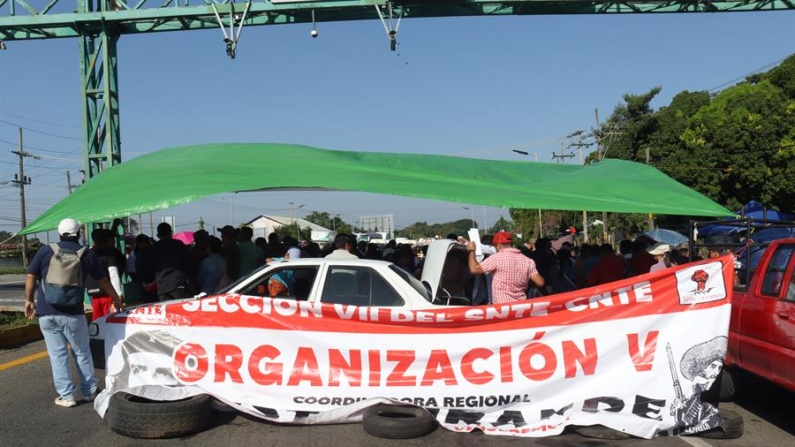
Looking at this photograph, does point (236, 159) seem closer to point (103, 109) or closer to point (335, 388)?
point (335, 388)

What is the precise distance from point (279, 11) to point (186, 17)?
2216mm

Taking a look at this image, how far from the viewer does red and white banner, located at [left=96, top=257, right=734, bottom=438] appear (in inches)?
212

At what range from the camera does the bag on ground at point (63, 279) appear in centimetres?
599

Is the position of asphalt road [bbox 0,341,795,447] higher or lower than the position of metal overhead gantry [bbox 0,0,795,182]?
lower

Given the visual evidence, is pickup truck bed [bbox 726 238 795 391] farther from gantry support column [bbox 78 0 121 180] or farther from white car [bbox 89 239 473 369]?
gantry support column [bbox 78 0 121 180]

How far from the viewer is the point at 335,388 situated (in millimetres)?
5508

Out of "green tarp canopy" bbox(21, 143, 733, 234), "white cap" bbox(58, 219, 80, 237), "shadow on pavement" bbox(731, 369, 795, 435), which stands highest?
"green tarp canopy" bbox(21, 143, 733, 234)

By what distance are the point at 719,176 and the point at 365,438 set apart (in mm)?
32107

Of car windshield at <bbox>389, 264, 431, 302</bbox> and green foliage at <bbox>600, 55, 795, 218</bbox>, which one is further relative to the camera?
green foliage at <bbox>600, 55, 795, 218</bbox>

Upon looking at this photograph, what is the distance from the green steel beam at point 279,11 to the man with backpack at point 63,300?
9.83m

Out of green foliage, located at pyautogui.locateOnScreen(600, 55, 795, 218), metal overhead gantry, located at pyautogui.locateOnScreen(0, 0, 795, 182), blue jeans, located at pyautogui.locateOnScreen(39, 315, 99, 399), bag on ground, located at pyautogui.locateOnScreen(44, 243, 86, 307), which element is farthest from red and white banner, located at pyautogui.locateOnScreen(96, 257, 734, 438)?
green foliage, located at pyautogui.locateOnScreen(600, 55, 795, 218)

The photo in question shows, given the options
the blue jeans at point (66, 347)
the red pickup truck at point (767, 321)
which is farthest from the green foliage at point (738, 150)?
the blue jeans at point (66, 347)

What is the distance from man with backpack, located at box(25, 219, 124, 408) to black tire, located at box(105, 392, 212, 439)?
3.72ft

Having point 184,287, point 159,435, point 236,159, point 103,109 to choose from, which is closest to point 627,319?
point 159,435
